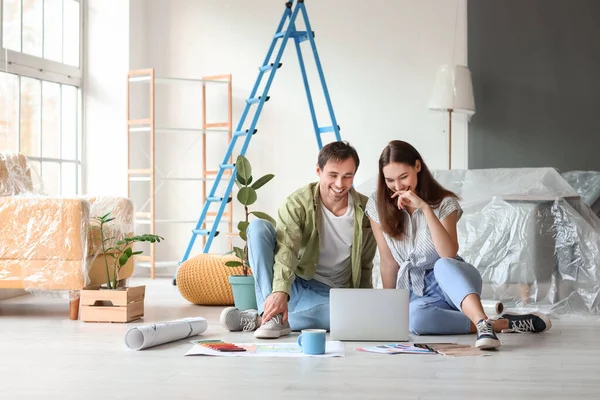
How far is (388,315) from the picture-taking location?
288cm

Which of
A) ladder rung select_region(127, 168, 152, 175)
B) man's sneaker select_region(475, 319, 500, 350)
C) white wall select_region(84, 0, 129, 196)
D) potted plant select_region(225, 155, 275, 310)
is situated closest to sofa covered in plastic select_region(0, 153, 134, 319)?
potted plant select_region(225, 155, 275, 310)

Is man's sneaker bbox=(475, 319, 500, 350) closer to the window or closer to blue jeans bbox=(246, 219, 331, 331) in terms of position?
blue jeans bbox=(246, 219, 331, 331)

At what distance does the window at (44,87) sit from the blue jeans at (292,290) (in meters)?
2.24

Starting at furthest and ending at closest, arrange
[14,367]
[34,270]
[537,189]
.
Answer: [537,189] → [34,270] → [14,367]

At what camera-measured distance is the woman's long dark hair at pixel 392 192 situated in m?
3.05

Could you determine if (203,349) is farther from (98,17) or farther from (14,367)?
(98,17)

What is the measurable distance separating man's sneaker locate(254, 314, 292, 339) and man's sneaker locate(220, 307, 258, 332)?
0.76ft

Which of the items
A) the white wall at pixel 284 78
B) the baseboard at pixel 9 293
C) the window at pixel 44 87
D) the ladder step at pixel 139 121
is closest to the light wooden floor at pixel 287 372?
the baseboard at pixel 9 293

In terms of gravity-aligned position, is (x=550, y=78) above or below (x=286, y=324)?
above

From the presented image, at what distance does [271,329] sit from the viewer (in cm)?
301

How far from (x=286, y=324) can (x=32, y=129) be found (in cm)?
304

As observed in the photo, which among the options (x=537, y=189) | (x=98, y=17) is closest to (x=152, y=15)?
(x=98, y=17)

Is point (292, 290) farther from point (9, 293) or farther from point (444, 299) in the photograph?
point (9, 293)

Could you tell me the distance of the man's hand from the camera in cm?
299
